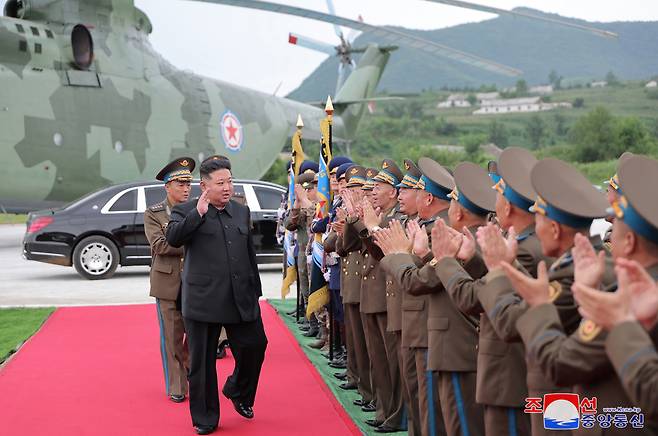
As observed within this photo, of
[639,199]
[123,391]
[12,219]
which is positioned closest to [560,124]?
[12,219]

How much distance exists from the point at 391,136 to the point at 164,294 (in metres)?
94.1

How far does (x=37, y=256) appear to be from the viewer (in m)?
12.1

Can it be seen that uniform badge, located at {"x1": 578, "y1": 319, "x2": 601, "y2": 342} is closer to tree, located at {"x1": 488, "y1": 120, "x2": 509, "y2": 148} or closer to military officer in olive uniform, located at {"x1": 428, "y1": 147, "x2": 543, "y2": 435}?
military officer in olive uniform, located at {"x1": 428, "y1": 147, "x2": 543, "y2": 435}

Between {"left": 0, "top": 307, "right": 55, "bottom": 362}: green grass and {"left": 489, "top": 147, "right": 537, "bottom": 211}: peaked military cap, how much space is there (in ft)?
17.9

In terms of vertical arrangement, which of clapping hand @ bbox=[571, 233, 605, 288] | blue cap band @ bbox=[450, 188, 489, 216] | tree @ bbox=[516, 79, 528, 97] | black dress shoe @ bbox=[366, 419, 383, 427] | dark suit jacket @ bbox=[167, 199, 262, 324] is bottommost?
black dress shoe @ bbox=[366, 419, 383, 427]

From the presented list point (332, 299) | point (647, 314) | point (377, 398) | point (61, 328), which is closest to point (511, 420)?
point (647, 314)

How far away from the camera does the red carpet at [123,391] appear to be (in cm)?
526

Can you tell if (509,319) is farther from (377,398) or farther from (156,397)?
(156,397)

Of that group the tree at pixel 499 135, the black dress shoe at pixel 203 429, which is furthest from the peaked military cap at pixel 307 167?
the tree at pixel 499 135

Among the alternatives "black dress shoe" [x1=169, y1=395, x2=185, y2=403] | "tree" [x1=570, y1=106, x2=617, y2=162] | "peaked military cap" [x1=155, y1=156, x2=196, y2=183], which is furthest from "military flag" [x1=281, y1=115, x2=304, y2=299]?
"tree" [x1=570, y1=106, x2=617, y2=162]

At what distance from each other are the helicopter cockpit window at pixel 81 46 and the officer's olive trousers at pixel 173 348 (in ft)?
32.1

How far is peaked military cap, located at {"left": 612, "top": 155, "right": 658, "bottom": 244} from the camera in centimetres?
226

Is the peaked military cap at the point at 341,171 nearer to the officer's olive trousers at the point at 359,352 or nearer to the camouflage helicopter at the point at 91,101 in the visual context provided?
the officer's olive trousers at the point at 359,352

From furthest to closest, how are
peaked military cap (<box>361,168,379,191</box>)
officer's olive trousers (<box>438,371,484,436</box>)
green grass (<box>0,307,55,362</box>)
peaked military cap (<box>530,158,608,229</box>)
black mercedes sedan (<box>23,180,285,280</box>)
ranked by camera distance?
1. black mercedes sedan (<box>23,180,285,280</box>)
2. green grass (<box>0,307,55,362</box>)
3. peaked military cap (<box>361,168,379,191</box>)
4. officer's olive trousers (<box>438,371,484,436</box>)
5. peaked military cap (<box>530,158,608,229</box>)
